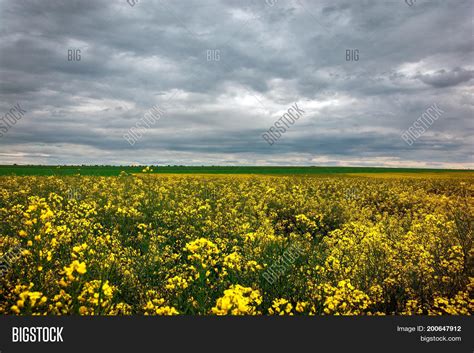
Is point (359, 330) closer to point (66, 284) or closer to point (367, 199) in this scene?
point (66, 284)

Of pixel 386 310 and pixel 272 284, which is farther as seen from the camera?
pixel 272 284

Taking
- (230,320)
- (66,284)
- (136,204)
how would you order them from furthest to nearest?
1. (136,204)
2. (66,284)
3. (230,320)

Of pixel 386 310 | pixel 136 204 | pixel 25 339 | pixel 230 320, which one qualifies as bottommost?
pixel 386 310

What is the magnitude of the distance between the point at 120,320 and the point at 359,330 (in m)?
2.64

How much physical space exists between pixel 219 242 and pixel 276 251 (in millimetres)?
1308

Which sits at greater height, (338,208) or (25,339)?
(338,208)

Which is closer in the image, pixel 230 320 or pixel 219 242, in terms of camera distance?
pixel 230 320

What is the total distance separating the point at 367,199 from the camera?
17.2 m

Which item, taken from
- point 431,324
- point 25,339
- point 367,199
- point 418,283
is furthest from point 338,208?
point 25,339

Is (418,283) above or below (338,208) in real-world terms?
below

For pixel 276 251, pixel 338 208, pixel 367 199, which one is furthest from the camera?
pixel 367 199

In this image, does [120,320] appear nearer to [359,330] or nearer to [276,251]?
[359,330]

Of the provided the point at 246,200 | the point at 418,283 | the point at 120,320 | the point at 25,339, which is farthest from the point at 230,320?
the point at 246,200

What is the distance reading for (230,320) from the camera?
356cm
